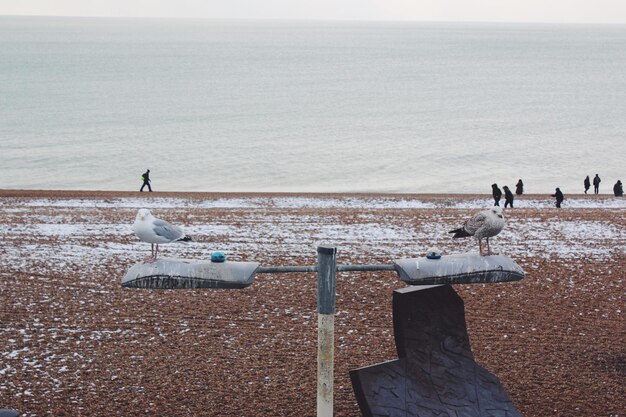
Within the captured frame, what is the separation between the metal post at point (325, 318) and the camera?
8039 mm

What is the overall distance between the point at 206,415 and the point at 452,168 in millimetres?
45416

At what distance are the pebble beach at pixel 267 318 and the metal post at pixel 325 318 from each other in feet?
8.29

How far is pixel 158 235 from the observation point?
9.70 metres

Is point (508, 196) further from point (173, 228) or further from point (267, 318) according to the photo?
point (173, 228)

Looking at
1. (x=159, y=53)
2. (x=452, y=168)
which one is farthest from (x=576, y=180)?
(x=159, y=53)

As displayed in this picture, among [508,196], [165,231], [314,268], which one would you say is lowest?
[314,268]

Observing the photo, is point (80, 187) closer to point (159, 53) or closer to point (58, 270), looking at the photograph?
point (58, 270)

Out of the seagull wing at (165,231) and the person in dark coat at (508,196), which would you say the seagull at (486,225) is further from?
the person in dark coat at (508,196)

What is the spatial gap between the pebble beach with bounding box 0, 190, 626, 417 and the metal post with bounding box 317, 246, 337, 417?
2.53 meters

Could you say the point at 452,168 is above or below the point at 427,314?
above

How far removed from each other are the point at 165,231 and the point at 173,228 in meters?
0.24

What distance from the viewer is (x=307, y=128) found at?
74000mm

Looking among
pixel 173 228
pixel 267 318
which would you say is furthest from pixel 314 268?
pixel 267 318

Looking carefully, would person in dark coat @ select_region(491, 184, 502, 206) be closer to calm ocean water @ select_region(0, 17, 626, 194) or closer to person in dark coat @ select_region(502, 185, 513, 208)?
person in dark coat @ select_region(502, 185, 513, 208)
